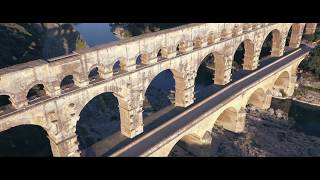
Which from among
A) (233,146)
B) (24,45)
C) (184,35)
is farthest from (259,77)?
(24,45)

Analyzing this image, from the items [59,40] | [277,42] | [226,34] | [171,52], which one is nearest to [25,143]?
[171,52]

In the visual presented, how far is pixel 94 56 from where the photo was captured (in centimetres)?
2127

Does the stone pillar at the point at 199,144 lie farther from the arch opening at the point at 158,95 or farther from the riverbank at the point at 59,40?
the riverbank at the point at 59,40

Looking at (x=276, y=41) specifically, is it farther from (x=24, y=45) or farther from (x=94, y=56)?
(x=24, y=45)

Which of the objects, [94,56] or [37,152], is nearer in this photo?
[94,56]

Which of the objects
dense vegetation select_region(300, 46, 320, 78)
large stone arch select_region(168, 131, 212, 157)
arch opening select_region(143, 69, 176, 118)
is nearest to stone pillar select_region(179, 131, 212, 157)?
large stone arch select_region(168, 131, 212, 157)

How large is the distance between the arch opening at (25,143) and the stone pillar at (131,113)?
9417 mm

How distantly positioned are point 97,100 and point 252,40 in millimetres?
20849

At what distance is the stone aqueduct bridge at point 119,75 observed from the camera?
18.9 m

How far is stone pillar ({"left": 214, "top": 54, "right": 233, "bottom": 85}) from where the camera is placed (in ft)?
107

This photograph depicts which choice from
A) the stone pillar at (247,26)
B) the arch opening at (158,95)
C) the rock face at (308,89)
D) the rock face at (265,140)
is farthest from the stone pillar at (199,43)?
the rock face at (308,89)

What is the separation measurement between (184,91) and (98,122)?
44.2ft

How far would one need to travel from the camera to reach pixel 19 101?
18625 mm

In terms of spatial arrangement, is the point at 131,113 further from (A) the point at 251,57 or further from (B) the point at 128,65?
(A) the point at 251,57
